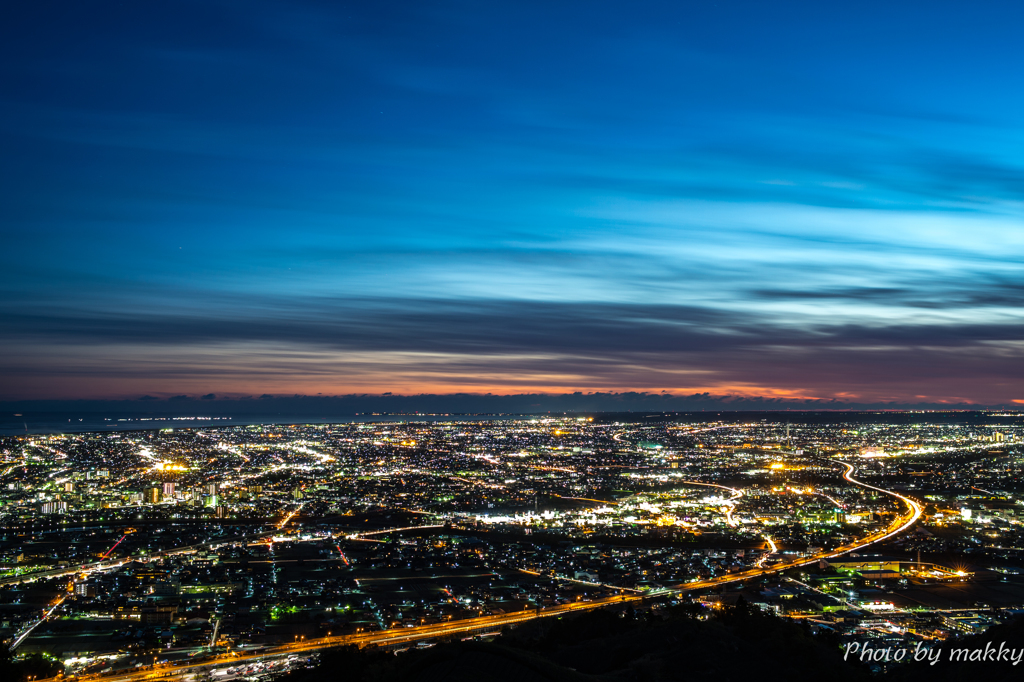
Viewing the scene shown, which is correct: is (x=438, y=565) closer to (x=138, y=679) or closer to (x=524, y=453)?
(x=138, y=679)

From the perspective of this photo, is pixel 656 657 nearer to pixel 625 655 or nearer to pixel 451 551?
pixel 625 655

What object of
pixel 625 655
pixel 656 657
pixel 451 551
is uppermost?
pixel 656 657

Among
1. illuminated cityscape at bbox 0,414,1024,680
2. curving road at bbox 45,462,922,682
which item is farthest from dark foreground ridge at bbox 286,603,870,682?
illuminated cityscape at bbox 0,414,1024,680

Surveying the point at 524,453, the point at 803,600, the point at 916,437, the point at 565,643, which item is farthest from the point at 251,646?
the point at 916,437

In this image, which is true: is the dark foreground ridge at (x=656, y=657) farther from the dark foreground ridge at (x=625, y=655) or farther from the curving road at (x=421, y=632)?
the curving road at (x=421, y=632)

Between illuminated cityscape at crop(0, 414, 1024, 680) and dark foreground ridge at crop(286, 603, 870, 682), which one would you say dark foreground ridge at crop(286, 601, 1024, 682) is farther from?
illuminated cityscape at crop(0, 414, 1024, 680)

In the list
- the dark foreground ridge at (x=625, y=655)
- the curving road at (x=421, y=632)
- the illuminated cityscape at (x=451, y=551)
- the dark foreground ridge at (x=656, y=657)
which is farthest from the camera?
the illuminated cityscape at (x=451, y=551)

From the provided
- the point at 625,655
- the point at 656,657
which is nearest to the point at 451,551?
the point at 625,655

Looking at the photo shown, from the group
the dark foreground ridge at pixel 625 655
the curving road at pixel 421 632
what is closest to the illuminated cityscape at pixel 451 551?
the curving road at pixel 421 632
